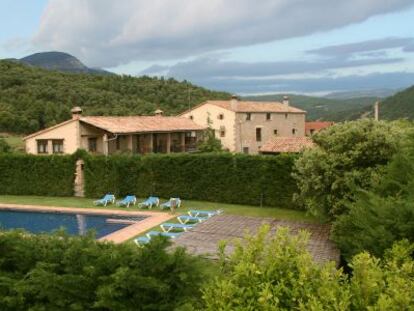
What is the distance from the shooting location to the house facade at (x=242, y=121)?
50125 millimetres

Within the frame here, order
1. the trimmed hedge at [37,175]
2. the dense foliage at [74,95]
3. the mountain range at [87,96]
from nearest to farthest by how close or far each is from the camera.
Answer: the trimmed hedge at [37,175] → the dense foliage at [74,95] → the mountain range at [87,96]

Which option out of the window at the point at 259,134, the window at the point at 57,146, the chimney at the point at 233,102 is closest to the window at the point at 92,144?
the window at the point at 57,146

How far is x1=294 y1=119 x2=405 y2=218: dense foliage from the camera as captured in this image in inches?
637

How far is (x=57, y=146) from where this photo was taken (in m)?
35.2

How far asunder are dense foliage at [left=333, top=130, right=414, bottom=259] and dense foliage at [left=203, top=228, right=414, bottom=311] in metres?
2.80

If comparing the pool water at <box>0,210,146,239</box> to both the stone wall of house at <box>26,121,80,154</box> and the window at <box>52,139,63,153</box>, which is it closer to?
the stone wall of house at <box>26,121,80,154</box>

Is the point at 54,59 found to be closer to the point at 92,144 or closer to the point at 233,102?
the point at 233,102

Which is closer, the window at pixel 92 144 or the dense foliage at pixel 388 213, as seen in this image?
the dense foliage at pixel 388 213

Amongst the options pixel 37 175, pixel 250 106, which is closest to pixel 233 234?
pixel 37 175

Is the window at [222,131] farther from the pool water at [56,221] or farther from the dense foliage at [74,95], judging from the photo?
the pool water at [56,221]

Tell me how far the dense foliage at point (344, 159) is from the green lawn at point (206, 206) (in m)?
3.39

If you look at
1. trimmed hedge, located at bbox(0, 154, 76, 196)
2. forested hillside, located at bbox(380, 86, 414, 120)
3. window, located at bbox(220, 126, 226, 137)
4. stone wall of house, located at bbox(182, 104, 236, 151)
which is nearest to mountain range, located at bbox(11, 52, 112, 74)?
stone wall of house, located at bbox(182, 104, 236, 151)

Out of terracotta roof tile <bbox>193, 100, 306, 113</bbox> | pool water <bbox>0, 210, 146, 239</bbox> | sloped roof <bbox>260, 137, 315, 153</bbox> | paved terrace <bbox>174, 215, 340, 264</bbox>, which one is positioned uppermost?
terracotta roof tile <bbox>193, 100, 306, 113</bbox>

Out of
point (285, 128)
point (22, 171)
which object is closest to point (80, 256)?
point (22, 171)
